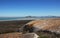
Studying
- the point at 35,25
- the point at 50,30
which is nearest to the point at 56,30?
the point at 50,30

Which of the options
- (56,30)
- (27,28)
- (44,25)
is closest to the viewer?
(56,30)

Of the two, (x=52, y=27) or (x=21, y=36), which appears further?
(x=52, y=27)

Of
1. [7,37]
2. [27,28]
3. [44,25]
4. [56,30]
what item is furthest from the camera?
[27,28]

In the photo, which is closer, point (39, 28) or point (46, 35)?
point (46, 35)

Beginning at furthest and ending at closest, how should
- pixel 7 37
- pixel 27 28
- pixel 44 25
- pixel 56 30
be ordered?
pixel 27 28 < pixel 44 25 < pixel 56 30 < pixel 7 37

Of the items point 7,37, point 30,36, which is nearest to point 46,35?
point 30,36

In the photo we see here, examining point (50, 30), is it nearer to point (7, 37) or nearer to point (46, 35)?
point (46, 35)

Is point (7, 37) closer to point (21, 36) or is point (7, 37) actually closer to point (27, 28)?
point (21, 36)

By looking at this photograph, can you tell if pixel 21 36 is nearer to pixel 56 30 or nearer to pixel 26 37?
pixel 26 37
